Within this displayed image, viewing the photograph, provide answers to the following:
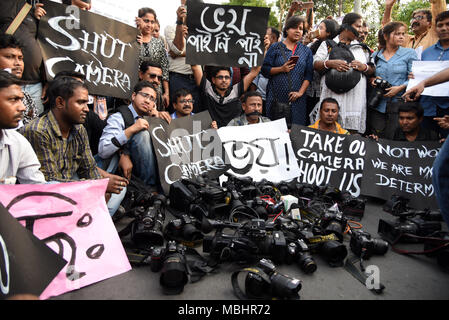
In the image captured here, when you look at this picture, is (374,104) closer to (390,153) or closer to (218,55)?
(390,153)

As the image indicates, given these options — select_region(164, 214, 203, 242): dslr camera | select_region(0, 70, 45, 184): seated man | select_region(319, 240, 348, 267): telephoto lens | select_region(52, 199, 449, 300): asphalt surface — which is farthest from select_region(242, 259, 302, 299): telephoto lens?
select_region(0, 70, 45, 184): seated man

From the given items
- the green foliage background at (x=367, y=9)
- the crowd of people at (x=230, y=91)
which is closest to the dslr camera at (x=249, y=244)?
Answer: the crowd of people at (x=230, y=91)

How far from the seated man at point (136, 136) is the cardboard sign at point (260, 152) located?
115cm

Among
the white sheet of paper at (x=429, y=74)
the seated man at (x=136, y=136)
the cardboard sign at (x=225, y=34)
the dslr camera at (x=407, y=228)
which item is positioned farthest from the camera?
the cardboard sign at (x=225, y=34)

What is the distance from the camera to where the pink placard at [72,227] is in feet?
6.79

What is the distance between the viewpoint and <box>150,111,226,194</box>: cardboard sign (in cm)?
412

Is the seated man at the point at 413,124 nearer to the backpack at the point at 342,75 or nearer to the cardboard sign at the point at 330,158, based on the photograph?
the cardboard sign at the point at 330,158

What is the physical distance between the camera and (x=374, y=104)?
5.34 m

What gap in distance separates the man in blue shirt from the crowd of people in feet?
0.05

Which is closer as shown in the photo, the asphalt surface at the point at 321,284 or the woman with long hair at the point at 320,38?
the asphalt surface at the point at 321,284

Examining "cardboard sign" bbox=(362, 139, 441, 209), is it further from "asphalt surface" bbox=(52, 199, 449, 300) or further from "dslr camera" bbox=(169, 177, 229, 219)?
"dslr camera" bbox=(169, 177, 229, 219)

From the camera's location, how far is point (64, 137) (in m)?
2.95
